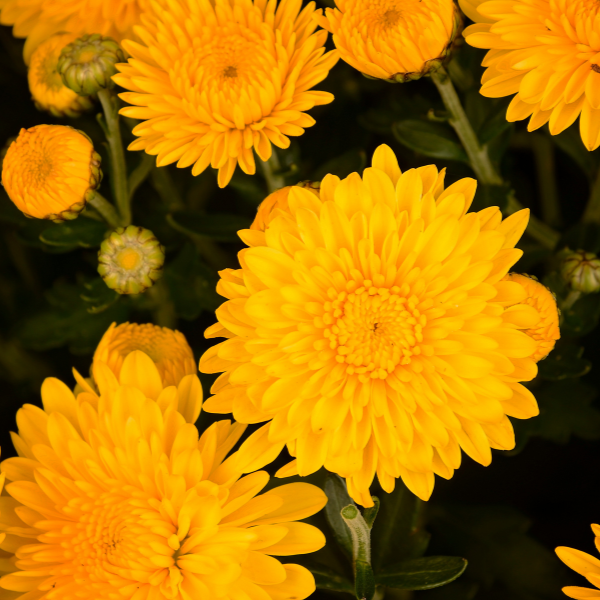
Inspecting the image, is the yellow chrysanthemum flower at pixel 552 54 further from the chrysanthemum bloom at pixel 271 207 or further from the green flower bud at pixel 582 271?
the chrysanthemum bloom at pixel 271 207

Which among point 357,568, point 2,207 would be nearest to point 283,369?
point 357,568

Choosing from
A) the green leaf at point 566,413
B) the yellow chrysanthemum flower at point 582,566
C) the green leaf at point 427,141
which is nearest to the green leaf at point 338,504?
the yellow chrysanthemum flower at point 582,566

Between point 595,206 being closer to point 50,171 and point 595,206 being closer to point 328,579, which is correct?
point 328,579

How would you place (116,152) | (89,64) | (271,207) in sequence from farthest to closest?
(116,152), (89,64), (271,207)

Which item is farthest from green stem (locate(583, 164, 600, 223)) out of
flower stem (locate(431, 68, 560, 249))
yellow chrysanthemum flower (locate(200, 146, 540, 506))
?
yellow chrysanthemum flower (locate(200, 146, 540, 506))

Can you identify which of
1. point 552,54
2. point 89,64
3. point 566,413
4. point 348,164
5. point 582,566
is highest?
point 552,54

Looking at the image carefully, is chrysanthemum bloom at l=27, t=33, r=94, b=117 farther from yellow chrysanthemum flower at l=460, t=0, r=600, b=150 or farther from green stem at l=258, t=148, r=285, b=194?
yellow chrysanthemum flower at l=460, t=0, r=600, b=150

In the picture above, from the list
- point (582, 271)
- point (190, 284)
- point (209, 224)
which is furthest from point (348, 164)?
point (582, 271)

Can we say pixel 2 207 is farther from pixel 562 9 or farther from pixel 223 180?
pixel 562 9
